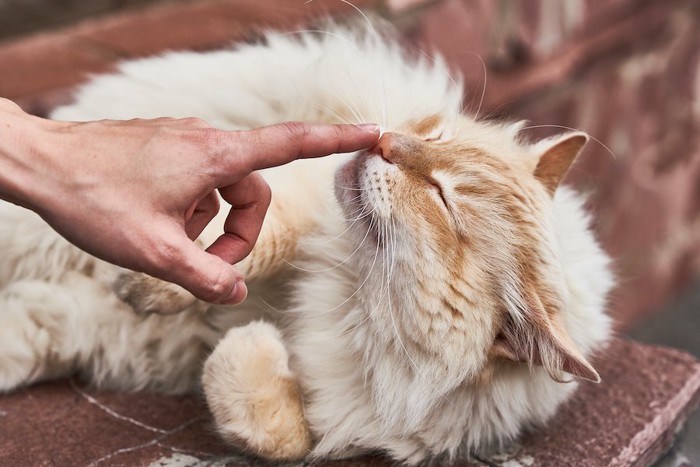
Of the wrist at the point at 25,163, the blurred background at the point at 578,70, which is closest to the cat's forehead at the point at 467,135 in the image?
the blurred background at the point at 578,70

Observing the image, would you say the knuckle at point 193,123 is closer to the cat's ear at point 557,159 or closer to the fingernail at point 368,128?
the fingernail at point 368,128

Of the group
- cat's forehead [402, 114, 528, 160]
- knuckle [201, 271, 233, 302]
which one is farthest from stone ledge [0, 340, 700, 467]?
cat's forehead [402, 114, 528, 160]

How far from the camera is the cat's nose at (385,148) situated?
72.4 inches

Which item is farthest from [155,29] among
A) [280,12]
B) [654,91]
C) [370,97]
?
[654,91]

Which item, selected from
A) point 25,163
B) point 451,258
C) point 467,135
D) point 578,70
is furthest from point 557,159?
point 578,70

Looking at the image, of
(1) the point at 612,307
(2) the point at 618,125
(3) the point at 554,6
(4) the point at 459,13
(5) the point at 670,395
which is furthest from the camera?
(2) the point at 618,125

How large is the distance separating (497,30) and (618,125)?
4.66 ft

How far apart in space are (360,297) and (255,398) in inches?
14.6

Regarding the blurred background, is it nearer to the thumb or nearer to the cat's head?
the cat's head

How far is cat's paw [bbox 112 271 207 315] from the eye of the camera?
1.86 meters

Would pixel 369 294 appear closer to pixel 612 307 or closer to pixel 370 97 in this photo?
pixel 370 97

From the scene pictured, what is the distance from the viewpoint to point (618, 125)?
16.0 feet

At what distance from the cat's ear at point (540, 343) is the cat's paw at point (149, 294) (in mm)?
795

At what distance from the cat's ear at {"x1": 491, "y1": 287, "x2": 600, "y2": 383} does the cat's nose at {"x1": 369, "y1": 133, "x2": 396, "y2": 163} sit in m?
0.47
